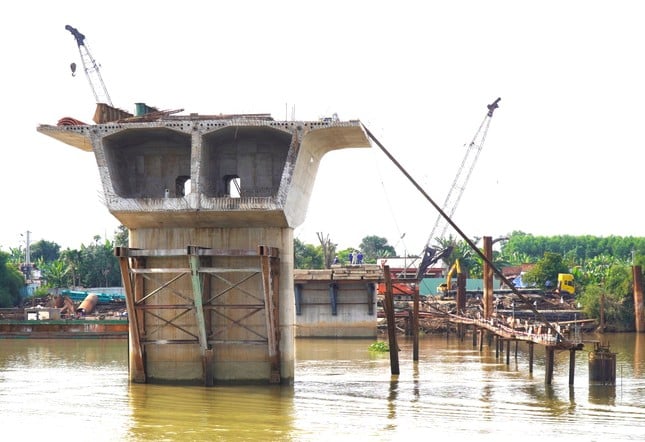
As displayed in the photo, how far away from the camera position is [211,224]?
161 feet

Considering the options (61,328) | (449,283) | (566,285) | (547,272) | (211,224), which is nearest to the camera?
(211,224)

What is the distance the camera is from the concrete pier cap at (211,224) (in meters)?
47.7

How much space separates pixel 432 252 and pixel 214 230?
68184mm

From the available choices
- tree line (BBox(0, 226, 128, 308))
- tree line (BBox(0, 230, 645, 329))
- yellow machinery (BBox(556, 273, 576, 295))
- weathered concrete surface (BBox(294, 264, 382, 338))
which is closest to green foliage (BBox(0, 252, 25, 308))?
tree line (BBox(0, 230, 645, 329))

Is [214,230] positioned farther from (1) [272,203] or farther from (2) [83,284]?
(2) [83,284]

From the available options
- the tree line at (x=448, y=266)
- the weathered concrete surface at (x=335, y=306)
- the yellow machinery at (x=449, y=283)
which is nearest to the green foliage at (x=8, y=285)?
the tree line at (x=448, y=266)

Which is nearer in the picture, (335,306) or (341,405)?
(341,405)

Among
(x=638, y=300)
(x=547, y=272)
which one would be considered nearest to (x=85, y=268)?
(x=547, y=272)

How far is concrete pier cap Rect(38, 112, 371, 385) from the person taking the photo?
47.7 metres

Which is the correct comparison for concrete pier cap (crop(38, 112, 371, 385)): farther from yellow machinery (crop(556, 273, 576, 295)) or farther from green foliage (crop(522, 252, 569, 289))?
green foliage (crop(522, 252, 569, 289))

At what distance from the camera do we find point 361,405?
44344 mm

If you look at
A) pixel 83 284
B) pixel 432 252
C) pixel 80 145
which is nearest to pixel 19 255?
pixel 83 284

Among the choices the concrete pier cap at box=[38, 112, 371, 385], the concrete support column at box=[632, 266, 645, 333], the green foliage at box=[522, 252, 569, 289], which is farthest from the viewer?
the green foliage at box=[522, 252, 569, 289]

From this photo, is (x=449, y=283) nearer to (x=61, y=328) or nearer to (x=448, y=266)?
(x=448, y=266)
